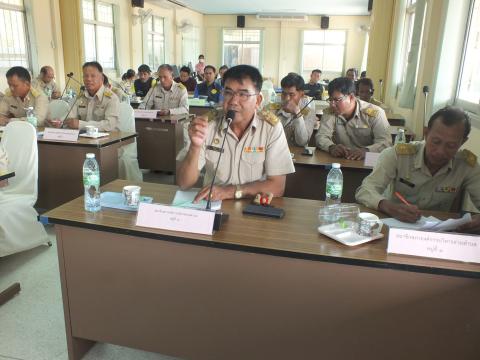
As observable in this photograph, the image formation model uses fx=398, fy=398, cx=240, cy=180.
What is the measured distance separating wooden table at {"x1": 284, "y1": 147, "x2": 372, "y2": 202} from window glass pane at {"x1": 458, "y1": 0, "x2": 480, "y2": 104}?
1.20 metres

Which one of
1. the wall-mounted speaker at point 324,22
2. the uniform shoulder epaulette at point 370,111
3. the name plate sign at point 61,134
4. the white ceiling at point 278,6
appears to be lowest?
the name plate sign at point 61,134

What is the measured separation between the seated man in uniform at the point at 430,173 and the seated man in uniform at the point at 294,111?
1121mm

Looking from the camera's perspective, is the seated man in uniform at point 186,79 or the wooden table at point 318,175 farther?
the seated man in uniform at point 186,79

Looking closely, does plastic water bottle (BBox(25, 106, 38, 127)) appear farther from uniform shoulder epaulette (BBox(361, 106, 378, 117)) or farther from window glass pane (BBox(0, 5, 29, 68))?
window glass pane (BBox(0, 5, 29, 68))

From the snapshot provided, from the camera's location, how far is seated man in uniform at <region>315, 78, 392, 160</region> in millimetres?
2600

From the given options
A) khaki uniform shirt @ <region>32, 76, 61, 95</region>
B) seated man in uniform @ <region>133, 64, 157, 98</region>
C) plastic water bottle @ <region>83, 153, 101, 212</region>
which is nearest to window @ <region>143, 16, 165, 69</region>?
seated man in uniform @ <region>133, 64, 157, 98</region>

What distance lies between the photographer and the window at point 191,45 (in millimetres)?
11438

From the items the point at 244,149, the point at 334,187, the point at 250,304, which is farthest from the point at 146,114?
the point at 250,304

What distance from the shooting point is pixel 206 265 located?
132 centimetres

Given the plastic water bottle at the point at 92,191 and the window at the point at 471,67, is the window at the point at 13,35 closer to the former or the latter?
the plastic water bottle at the point at 92,191

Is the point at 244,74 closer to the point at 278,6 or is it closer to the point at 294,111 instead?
the point at 294,111

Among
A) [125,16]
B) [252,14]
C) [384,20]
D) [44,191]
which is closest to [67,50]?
[125,16]

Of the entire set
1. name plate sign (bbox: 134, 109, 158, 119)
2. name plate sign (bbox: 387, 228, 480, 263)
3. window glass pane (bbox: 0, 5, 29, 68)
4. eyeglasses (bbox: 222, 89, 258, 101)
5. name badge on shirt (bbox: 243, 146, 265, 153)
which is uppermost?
window glass pane (bbox: 0, 5, 29, 68)

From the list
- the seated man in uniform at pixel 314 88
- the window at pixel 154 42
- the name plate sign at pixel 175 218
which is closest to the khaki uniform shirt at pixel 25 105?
the name plate sign at pixel 175 218
